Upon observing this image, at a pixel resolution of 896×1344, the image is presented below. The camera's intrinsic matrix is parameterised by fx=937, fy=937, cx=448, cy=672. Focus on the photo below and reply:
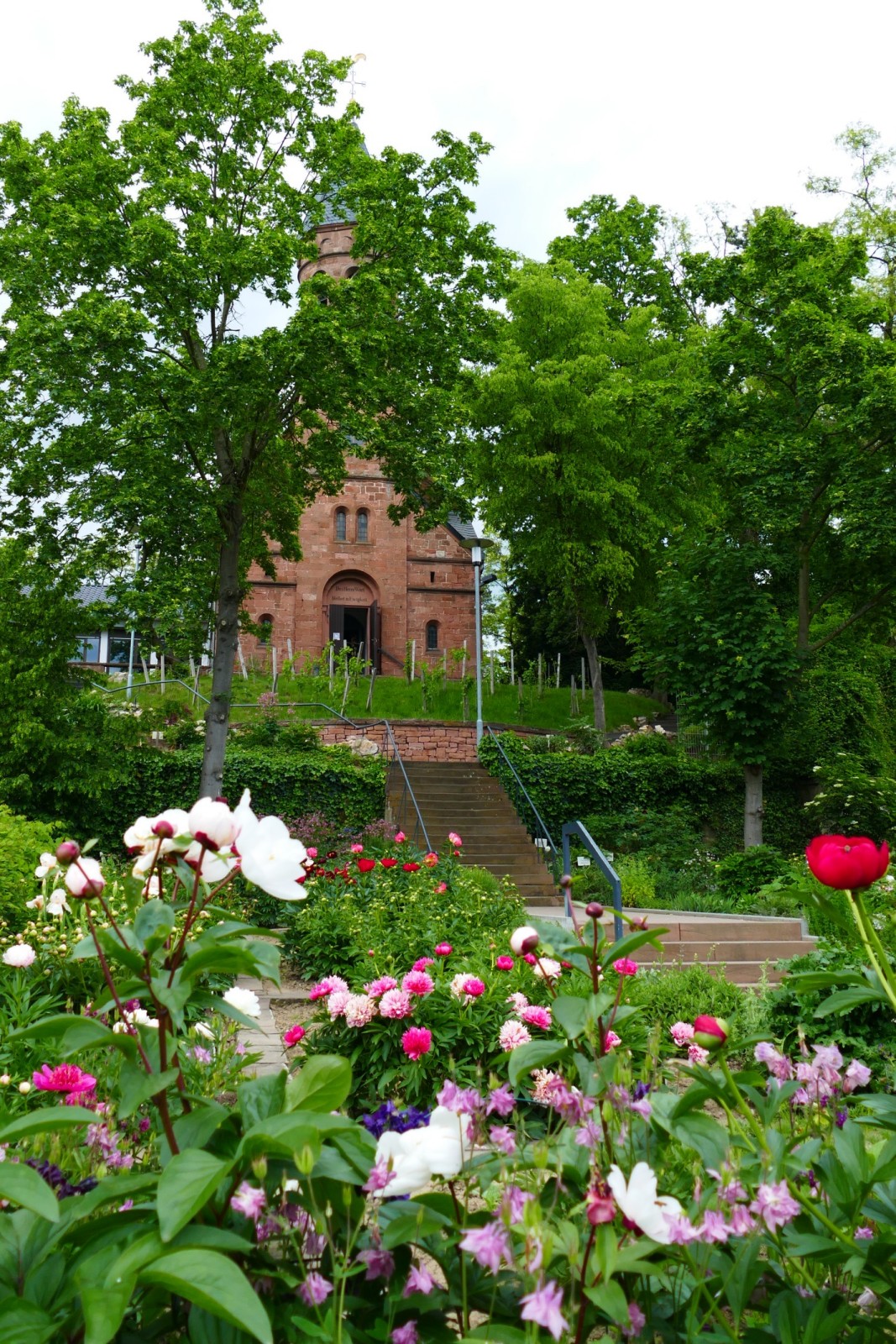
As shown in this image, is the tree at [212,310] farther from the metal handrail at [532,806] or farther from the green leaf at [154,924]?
the green leaf at [154,924]

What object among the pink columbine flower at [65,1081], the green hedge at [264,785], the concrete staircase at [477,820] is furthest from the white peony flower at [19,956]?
the green hedge at [264,785]

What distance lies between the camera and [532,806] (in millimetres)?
14500

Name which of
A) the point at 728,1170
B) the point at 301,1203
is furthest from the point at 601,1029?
the point at 301,1203

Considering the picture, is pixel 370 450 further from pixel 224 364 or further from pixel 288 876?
pixel 288 876

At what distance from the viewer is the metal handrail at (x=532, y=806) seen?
560 inches

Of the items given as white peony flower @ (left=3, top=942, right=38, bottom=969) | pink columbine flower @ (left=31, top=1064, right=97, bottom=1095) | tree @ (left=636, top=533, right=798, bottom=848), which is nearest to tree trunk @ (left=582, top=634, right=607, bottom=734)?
tree @ (left=636, top=533, right=798, bottom=848)

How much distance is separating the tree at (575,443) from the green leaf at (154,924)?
19.5 m

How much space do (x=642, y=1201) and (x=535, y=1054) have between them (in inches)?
11.5

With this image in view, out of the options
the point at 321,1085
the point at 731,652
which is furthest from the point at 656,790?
the point at 321,1085

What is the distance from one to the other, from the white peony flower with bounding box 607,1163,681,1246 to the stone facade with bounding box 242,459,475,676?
2842 cm

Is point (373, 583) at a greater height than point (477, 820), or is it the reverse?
point (373, 583)

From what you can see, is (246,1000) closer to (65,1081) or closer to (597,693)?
(65,1081)

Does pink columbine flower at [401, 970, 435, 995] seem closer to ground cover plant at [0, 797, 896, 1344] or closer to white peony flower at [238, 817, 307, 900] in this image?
ground cover plant at [0, 797, 896, 1344]

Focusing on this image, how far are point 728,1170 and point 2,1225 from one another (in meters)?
1.05
